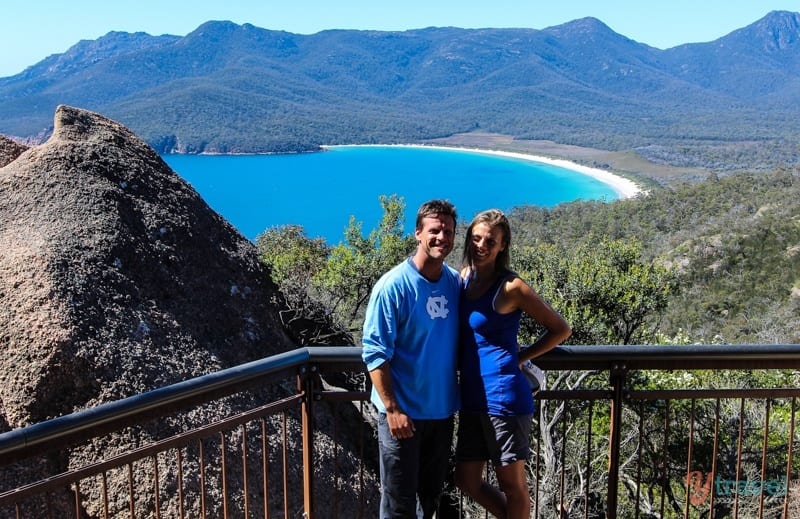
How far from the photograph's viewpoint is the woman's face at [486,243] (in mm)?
2742

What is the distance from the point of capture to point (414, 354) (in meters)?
2.66

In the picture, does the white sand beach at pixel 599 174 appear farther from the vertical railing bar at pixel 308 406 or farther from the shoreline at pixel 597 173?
the vertical railing bar at pixel 308 406

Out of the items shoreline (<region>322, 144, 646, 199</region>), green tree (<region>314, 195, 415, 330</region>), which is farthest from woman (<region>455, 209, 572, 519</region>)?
shoreline (<region>322, 144, 646, 199</region>)

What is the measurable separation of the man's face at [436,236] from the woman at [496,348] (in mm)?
122

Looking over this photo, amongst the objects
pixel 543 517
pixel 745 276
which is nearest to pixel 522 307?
pixel 543 517

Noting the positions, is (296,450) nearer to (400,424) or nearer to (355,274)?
(400,424)

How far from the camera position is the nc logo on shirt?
8.62 feet

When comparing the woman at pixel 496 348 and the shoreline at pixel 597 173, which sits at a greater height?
the woman at pixel 496 348

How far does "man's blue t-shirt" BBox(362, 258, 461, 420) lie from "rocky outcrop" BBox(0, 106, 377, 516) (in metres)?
2.89

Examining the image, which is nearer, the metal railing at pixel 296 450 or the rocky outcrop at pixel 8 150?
the metal railing at pixel 296 450

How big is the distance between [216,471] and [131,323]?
134cm

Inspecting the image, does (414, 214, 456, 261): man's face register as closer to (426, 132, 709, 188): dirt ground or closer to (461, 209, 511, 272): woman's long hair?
(461, 209, 511, 272): woman's long hair

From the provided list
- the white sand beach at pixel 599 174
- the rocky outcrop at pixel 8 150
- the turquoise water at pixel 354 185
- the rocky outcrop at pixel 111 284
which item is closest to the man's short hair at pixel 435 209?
the rocky outcrop at pixel 111 284

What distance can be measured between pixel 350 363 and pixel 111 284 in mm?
3293
